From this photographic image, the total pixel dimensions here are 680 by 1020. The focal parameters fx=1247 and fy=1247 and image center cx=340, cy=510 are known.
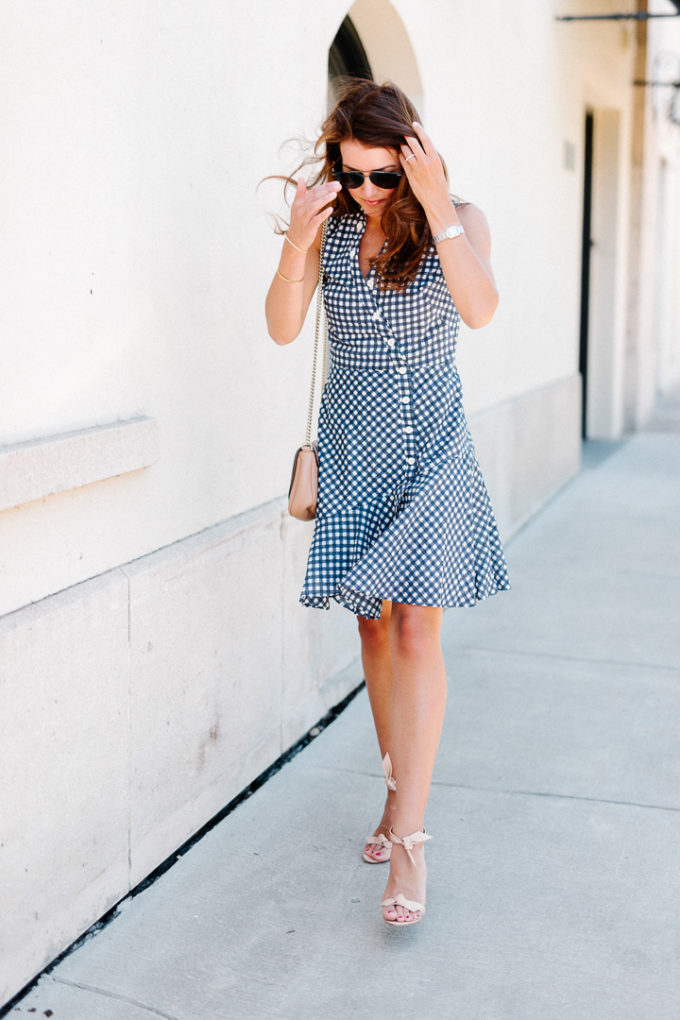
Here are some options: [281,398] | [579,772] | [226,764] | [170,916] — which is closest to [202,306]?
[281,398]

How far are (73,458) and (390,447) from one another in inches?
27.7

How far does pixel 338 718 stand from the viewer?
415 cm

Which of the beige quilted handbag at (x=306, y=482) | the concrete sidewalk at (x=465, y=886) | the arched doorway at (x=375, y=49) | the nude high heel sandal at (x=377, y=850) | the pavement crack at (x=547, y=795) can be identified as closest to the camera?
the concrete sidewalk at (x=465, y=886)

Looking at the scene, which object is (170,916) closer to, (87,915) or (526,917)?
(87,915)

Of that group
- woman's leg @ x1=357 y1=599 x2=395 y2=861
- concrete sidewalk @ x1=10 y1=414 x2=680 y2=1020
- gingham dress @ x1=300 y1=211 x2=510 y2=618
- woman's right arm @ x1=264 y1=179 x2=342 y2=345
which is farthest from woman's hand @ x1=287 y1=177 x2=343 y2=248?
concrete sidewalk @ x1=10 y1=414 x2=680 y2=1020

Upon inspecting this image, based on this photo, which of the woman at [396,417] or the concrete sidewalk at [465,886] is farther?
the woman at [396,417]

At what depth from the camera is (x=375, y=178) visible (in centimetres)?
262

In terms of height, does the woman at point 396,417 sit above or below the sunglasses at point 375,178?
below

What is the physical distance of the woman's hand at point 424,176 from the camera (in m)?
2.56

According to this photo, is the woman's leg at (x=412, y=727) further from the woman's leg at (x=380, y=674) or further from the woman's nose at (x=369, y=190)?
the woman's nose at (x=369, y=190)

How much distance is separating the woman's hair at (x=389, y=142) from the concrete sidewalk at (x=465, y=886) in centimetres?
142

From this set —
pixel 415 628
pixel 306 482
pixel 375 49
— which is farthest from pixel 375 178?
pixel 375 49

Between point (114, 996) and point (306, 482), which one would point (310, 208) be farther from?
point (114, 996)

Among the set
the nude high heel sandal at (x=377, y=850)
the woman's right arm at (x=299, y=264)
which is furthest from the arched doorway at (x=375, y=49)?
the nude high heel sandal at (x=377, y=850)
